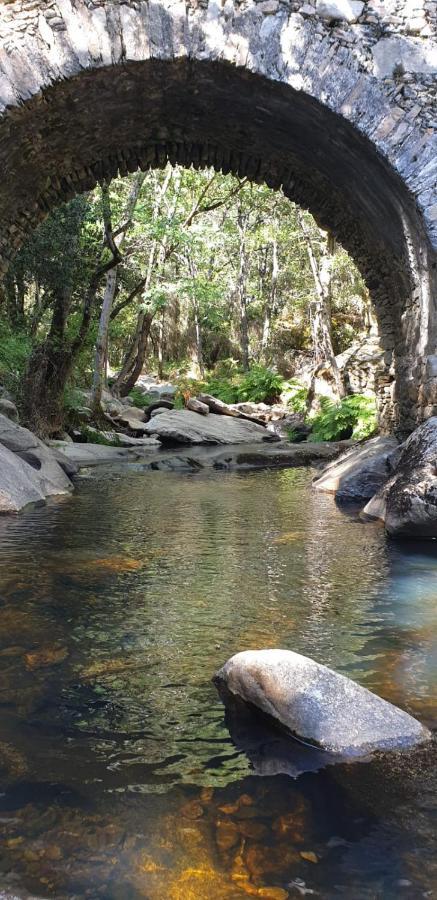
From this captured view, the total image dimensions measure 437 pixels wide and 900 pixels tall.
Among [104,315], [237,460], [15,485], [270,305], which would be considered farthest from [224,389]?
[15,485]

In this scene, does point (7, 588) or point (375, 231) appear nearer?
point (7, 588)

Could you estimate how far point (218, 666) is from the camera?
351 cm

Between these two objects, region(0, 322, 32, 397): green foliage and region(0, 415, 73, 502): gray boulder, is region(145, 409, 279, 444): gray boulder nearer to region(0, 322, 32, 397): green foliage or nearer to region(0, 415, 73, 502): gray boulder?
region(0, 322, 32, 397): green foliage

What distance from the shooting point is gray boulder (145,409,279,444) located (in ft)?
58.4

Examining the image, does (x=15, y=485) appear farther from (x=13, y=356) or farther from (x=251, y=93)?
(x=251, y=93)

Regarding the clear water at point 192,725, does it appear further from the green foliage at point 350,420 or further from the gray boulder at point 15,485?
the green foliage at point 350,420

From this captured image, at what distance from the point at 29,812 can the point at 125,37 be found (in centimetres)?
718

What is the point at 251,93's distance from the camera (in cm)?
745

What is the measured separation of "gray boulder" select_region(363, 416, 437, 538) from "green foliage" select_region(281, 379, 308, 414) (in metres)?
15.0

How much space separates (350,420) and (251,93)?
417 inches

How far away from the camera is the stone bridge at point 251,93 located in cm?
681

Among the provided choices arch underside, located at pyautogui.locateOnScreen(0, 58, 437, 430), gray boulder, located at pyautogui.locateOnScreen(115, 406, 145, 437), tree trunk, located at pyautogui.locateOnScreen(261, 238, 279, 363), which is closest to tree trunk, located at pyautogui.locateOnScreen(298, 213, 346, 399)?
gray boulder, located at pyautogui.locateOnScreen(115, 406, 145, 437)

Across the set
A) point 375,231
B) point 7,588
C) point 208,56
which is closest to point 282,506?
point 375,231

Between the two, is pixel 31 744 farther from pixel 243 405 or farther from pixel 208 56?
pixel 243 405
